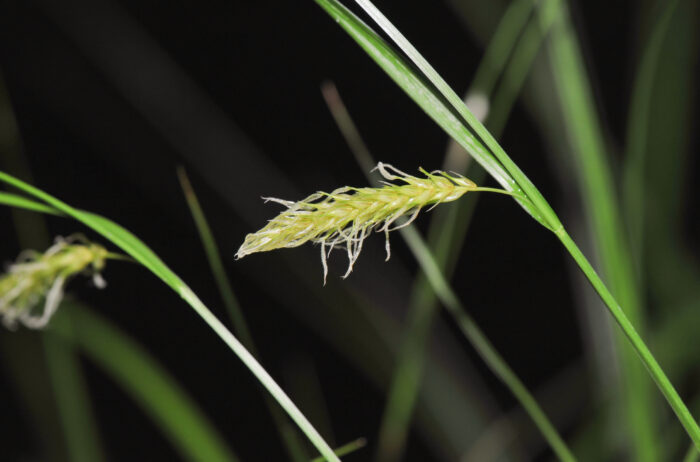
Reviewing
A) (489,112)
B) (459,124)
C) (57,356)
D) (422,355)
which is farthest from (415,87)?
(57,356)

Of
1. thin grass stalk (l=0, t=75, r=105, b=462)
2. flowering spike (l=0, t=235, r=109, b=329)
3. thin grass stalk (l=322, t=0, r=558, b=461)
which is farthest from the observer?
thin grass stalk (l=0, t=75, r=105, b=462)

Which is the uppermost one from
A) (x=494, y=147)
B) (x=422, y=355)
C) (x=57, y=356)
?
(x=57, y=356)

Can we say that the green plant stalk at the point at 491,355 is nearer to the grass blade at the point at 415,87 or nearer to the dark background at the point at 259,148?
the grass blade at the point at 415,87

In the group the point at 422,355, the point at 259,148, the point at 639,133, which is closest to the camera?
the point at 639,133

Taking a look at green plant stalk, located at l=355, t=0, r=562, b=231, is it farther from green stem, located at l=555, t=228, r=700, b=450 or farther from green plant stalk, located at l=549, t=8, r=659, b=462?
green plant stalk, located at l=549, t=8, r=659, b=462

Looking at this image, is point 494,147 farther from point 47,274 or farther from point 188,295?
point 47,274

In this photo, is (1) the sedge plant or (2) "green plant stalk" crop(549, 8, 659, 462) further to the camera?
(2) "green plant stalk" crop(549, 8, 659, 462)

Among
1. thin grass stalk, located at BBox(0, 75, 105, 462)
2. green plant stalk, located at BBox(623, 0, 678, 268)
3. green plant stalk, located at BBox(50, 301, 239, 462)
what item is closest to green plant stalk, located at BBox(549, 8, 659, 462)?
green plant stalk, located at BBox(623, 0, 678, 268)

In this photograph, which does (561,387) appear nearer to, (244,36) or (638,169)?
(638,169)
